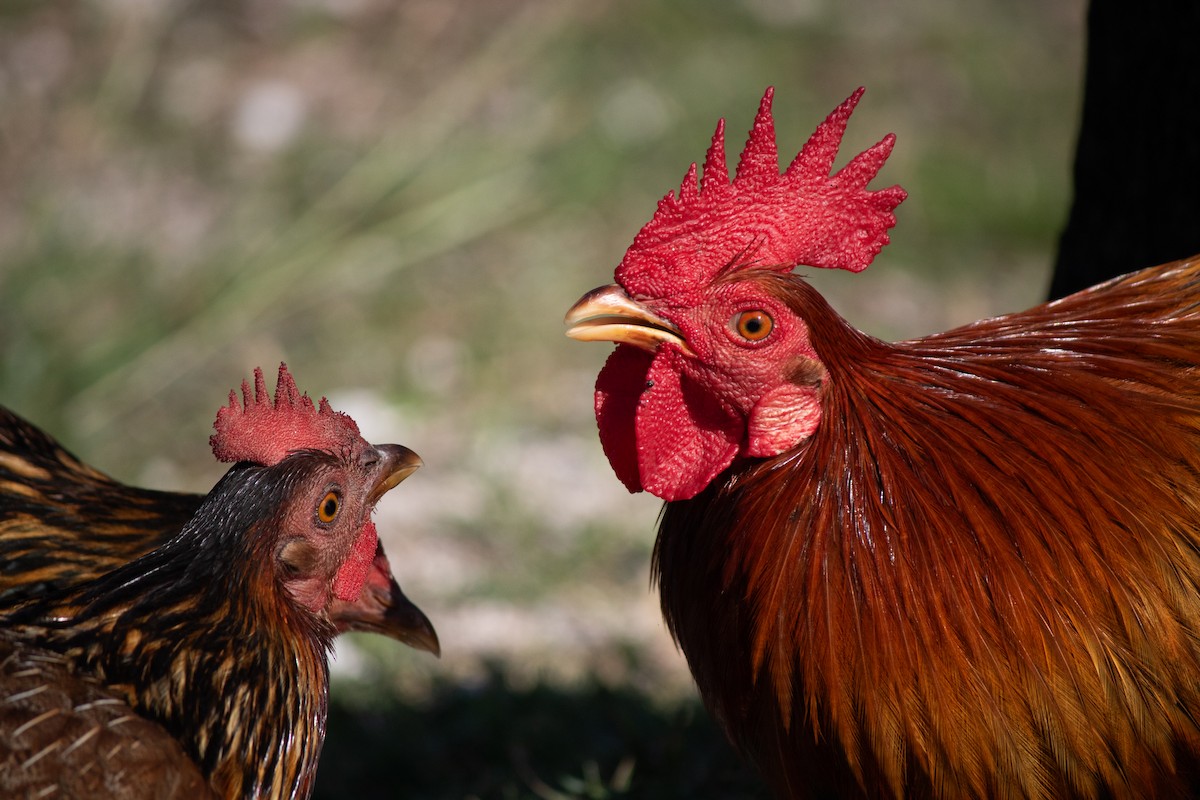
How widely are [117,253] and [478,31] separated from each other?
10.3 ft

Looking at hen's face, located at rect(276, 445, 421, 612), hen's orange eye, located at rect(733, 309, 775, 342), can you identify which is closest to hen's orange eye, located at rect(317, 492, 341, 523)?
hen's face, located at rect(276, 445, 421, 612)

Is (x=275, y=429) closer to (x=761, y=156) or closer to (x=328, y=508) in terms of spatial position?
(x=328, y=508)

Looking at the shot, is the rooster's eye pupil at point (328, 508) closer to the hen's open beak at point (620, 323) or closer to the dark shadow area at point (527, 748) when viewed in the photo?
the hen's open beak at point (620, 323)

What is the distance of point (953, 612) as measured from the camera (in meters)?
2.38

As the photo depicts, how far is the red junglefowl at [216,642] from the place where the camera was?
2225mm

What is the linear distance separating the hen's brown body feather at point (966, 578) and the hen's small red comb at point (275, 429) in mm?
854

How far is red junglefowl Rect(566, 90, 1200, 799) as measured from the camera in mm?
2354

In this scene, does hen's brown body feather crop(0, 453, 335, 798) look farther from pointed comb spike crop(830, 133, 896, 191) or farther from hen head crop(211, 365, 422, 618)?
pointed comb spike crop(830, 133, 896, 191)

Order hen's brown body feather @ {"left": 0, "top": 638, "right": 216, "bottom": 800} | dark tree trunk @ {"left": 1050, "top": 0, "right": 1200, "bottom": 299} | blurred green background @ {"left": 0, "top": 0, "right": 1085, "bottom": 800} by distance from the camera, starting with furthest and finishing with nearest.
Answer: blurred green background @ {"left": 0, "top": 0, "right": 1085, "bottom": 800}
dark tree trunk @ {"left": 1050, "top": 0, "right": 1200, "bottom": 299}
hen's brown body feather @ {"left": 0, "top": 638, "right": 216, "bottom": 800}

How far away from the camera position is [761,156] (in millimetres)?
2559

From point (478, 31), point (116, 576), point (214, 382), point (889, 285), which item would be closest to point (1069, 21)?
point (889, 285)

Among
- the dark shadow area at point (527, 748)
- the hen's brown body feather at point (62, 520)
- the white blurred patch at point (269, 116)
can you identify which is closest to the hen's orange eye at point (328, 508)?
the hen's brown body feather at point (62, 520)

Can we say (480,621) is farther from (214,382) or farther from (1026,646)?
(1026,646)

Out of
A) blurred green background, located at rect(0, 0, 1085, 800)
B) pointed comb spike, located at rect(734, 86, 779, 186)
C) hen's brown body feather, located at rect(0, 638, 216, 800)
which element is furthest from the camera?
blurred green background, located at rect(0, 0, 1085, 800)
